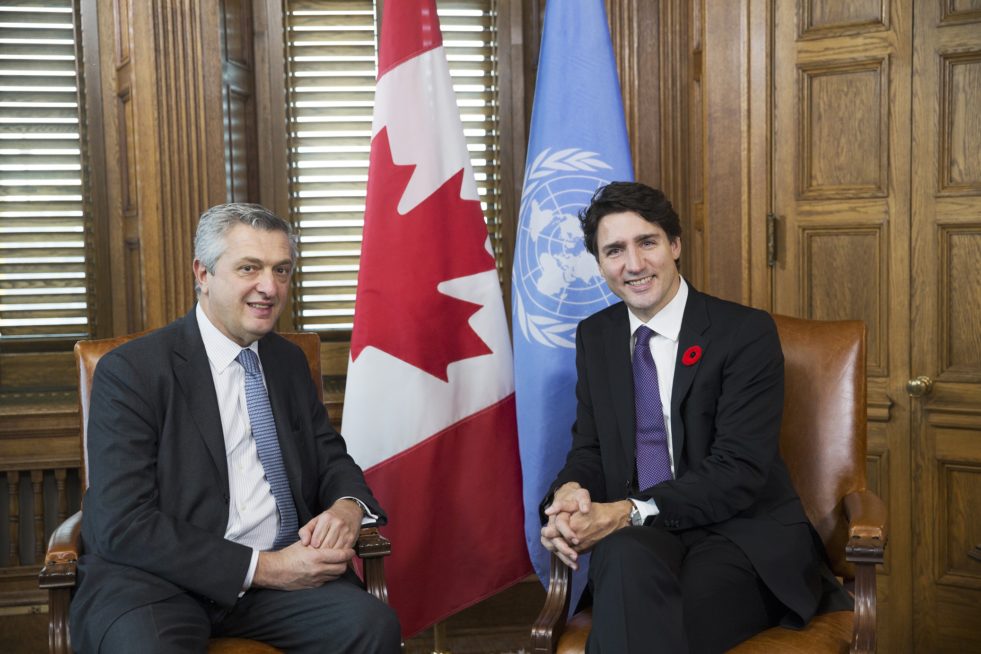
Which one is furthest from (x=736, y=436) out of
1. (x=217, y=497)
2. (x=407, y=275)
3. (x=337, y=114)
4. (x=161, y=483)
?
(x=337, y=114)

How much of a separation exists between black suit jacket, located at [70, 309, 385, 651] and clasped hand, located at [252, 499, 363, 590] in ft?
0.20

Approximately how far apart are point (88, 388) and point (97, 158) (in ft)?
4.50

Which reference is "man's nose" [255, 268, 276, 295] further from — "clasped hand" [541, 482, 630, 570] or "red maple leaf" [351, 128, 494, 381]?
"clasped hand" [541, 482, 630, 570]

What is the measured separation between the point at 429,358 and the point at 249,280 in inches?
29.2

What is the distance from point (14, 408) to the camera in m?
3.34

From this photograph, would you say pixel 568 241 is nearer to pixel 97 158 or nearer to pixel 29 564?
pixel 97 158

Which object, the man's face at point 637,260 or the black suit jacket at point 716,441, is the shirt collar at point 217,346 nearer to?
the black suit jacket at point 716,441

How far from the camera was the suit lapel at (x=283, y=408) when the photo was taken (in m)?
2.26

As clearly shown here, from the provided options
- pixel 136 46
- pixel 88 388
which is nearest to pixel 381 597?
pixel 88 388

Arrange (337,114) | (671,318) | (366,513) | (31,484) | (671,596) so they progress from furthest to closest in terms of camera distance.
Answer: (337,114) → (31,484) → (671,318) → (366,513) → (671,596)

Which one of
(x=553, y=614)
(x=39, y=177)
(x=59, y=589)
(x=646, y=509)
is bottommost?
(x=553, y=614)

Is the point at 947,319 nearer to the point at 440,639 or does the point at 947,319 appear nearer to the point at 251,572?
the point at 440,639

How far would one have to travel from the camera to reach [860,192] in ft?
10.5

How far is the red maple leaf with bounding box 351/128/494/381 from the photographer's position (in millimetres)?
2783
